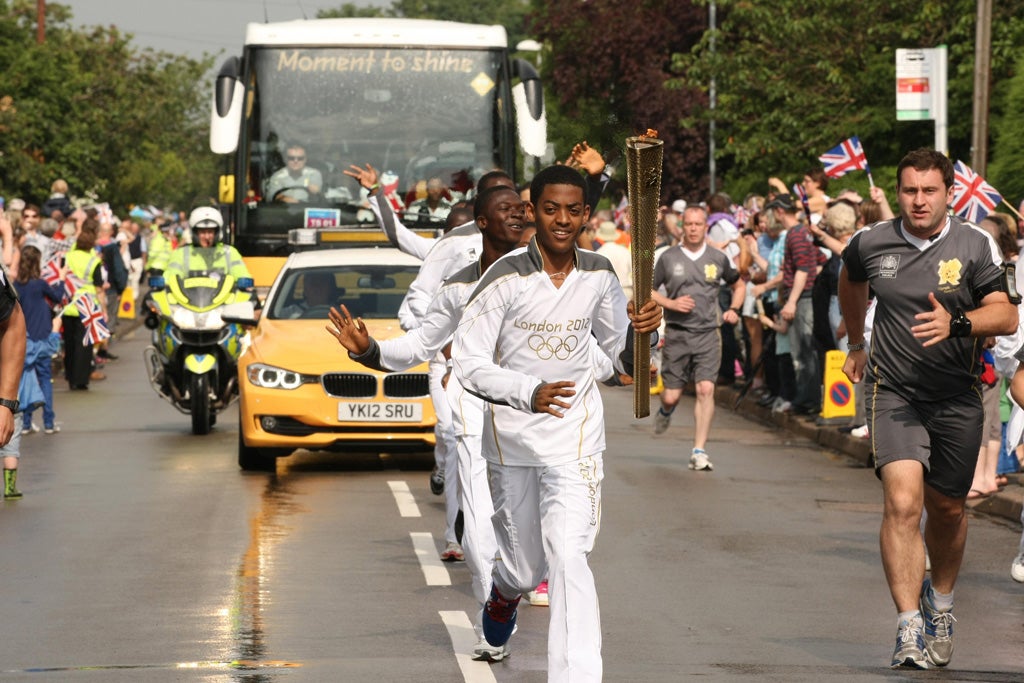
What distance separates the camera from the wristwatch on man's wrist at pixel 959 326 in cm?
765

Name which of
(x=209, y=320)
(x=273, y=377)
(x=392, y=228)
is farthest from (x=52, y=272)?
(x=392, y=228)

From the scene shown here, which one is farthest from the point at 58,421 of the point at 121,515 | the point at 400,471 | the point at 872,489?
the point at 872,489

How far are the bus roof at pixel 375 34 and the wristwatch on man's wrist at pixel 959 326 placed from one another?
14017mm

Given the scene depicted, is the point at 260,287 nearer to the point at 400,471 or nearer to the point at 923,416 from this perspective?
the point at 400,471

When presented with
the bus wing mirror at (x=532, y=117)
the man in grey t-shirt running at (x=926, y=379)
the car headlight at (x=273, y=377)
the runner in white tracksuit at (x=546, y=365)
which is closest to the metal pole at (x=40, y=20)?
the bus wing mirror at (x=532, y=117)

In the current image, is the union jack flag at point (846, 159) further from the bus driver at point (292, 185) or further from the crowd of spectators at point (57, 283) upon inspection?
the crowd of spectators at point (57, 283)

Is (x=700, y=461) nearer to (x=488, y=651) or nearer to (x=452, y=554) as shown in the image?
(x=452, y=554)

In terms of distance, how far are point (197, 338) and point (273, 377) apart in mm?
3523

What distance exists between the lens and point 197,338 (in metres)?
18.1

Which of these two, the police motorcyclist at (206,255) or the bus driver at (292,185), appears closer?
the police motorcyclist at (206,255)

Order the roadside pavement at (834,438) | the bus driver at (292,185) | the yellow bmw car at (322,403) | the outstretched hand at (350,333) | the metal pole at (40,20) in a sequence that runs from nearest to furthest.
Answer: the outstretched hand at (350,333)
the roadside pavement at (834,438)
the yellow bmw car at (322,403)
the bus driver at (292,185)
the metal pole at (40,20)

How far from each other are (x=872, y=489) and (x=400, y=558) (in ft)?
15.7

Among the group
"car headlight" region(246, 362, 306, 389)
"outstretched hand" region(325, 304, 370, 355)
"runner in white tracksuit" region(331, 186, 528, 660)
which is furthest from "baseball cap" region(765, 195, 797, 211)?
"outstretched hand" region(325, 304, 370, 355)

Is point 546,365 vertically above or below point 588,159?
below
